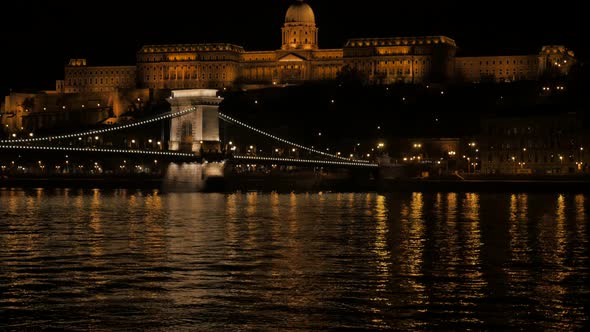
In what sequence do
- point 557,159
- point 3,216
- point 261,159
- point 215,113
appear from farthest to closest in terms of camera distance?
1. point 557,159
2. point 215,113
3. point 261,159
4. point 3,216

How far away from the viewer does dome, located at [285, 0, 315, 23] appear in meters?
138

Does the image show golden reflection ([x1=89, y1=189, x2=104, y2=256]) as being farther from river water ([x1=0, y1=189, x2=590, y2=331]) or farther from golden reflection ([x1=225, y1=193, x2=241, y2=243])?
golden reflection ([x1=225, y1=193, x2=241, y2=243])

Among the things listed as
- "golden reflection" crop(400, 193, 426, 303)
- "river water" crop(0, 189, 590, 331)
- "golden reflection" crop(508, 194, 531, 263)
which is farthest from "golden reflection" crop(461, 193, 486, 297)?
"golden reflection" crop(400, 193, 426, 303)

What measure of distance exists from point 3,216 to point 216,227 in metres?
9.43

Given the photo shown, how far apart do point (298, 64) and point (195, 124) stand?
62.3 meters

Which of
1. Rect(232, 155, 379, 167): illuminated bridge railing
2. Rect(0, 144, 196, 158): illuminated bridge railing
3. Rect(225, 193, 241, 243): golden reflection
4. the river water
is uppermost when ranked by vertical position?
Rect(0, 144, 196, 158): illuminated bridge railing

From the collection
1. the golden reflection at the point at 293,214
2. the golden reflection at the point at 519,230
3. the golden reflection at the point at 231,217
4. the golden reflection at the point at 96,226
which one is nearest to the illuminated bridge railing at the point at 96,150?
the golden reflection at the point at 96,226

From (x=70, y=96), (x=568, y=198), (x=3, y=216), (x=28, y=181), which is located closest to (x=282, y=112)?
(x=70, y=96)

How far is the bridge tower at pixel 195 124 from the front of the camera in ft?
235

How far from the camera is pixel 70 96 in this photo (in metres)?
131

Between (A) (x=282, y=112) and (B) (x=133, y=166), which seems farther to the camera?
(A) (x=282, y=112)

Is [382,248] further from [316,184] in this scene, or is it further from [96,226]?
[316,184]

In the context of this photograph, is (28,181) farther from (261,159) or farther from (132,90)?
(132,90)

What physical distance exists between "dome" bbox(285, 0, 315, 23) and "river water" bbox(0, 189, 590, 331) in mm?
93638
